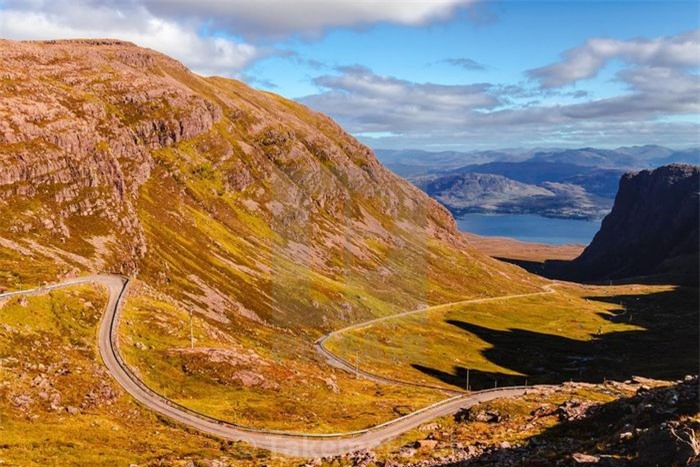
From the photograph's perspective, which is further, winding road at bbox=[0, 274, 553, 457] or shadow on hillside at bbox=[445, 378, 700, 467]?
winding road at bbox=[0, 274, 553, 457]

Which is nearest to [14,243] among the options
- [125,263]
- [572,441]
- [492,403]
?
[125,263]

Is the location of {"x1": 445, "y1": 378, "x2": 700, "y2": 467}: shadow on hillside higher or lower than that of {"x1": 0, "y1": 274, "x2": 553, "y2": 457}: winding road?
higher

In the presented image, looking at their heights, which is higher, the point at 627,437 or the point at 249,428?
the point at 627,437

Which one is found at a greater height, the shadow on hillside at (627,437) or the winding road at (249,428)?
the shadow on hillside at (627,437)

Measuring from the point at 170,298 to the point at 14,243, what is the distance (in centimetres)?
3970

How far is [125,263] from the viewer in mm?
147750

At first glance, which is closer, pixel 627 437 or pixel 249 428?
pixel 627 437

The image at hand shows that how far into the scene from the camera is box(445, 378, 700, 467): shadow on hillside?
38.7m

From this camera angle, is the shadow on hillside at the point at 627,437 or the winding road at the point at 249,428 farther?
the winding road at the point at 249,428

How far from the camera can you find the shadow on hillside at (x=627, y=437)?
38.7 m

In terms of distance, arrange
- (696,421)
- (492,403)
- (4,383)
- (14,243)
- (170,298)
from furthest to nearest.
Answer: (170,298) < (14,243) < (492,403) < (4,383) < (696,421)

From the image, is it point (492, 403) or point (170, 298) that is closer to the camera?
point (492, 403)

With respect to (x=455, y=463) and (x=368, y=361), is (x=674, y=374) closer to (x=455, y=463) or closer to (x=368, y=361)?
(x=368, y=361)

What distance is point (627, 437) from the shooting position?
153 feet
